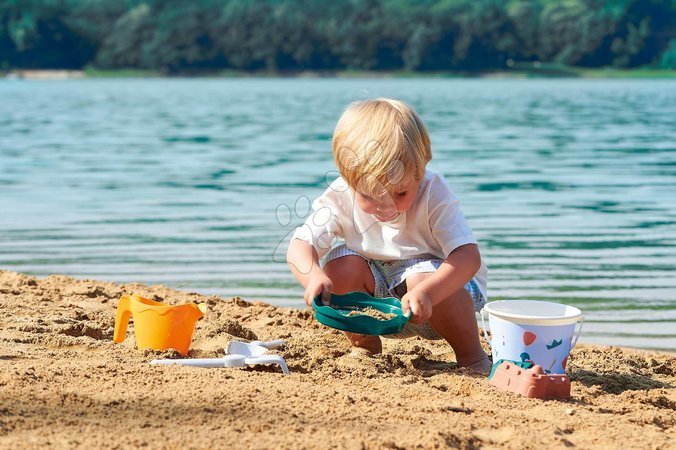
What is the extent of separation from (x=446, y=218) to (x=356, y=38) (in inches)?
3377

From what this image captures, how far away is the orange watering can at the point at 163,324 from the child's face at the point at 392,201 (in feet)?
2.51

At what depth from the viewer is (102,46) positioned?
92375mm

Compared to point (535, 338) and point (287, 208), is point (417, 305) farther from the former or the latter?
point (287, 208)

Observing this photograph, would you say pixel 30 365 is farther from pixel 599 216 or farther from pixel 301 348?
pixel 599 216

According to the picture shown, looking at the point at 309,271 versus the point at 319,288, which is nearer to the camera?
the point at 319,288

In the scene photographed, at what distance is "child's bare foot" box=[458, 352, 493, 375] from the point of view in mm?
3963

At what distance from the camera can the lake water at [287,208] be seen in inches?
245

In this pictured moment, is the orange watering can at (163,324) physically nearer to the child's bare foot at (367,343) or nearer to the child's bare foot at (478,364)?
the child's bare foot at (367,343)

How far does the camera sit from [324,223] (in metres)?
4.05

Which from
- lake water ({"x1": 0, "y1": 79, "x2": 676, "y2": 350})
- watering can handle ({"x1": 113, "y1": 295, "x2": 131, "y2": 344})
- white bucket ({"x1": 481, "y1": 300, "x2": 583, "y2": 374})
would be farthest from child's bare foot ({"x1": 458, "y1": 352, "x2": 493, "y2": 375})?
watering can handle ({"x1": 113, "y1": 295, "x2": 131, "y2": 344})

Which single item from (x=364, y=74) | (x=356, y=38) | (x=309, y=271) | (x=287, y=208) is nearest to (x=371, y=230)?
(x=309, y=271)

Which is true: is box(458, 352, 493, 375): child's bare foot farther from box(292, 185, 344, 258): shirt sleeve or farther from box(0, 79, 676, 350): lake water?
box(0, 79, 676, 350): lake water

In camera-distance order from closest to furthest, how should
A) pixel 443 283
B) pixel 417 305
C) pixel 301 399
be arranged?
pixel 301 399 → pixel 417 305 → pixel 443 283

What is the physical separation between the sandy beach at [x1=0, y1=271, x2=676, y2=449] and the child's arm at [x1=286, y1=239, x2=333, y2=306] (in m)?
0.29
